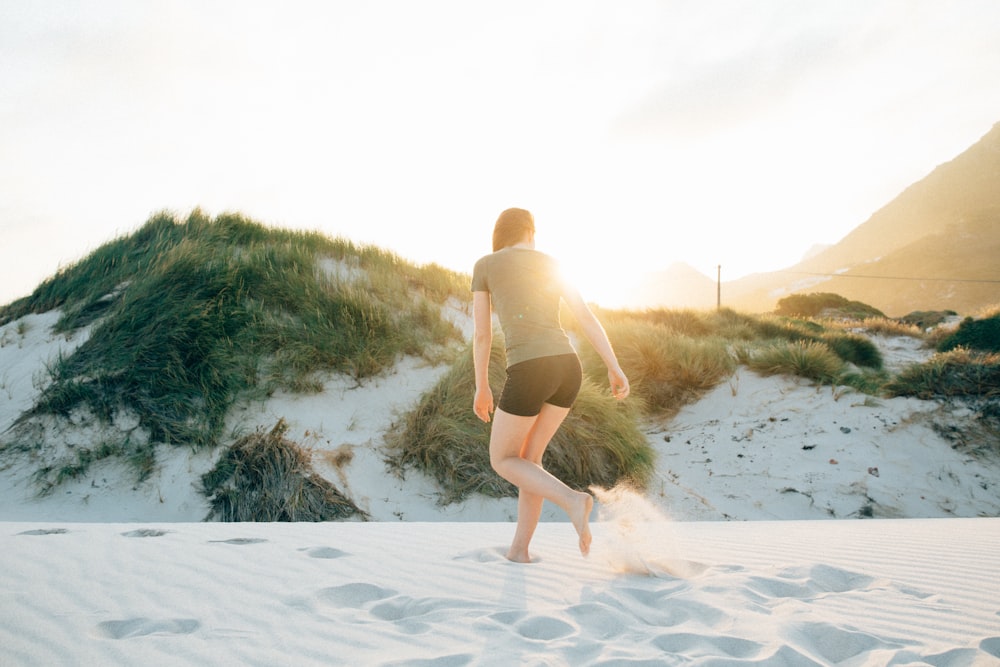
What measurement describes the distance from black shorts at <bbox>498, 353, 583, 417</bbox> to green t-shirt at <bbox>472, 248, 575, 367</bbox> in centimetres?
4

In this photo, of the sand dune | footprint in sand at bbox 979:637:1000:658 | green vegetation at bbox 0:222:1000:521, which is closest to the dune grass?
green vegetation at bbox 0:222:1000:521

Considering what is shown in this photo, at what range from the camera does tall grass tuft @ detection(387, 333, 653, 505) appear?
21.5ft

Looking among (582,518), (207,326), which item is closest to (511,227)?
(582,518)

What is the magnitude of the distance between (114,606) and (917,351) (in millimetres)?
20474

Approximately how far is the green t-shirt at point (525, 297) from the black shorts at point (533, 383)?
0.12 ft

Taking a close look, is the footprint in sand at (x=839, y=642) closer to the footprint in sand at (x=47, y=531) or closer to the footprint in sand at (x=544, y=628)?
the footprint in sand at (x=544, y=628)

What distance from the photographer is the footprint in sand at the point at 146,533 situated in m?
3.74

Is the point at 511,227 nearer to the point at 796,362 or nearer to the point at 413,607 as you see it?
the point at 413,607

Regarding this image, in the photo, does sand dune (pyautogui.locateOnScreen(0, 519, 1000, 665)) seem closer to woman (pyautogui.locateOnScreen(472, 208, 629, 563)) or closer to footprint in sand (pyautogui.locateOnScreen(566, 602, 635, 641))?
footprint in sand (pyautogui.locateOnScreen(566, 602, 635, 641))

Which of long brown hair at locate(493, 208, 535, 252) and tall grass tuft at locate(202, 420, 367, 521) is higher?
long brown hair at locate(493, 208, 535, 252)

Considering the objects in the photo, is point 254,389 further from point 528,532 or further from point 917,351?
point 917,351

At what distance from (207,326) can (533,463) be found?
6131 mm

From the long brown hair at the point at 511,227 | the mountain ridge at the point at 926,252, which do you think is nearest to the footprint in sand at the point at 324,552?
the long brown hair at the point at 511,227

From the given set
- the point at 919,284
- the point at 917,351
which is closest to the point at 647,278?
the point at 919,284
